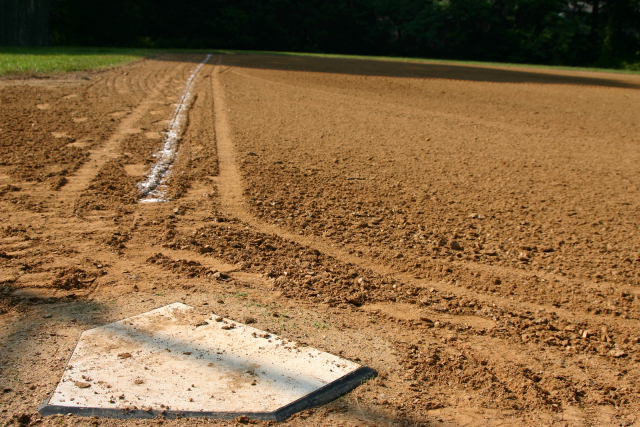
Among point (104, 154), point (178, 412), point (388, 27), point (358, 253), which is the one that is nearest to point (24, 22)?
point (104, 154)

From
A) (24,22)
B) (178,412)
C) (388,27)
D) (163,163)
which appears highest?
(388,27)

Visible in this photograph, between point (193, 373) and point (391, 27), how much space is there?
136 feet

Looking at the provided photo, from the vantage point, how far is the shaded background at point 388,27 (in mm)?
34000

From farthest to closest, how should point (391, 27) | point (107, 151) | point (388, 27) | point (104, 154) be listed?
point (391, 27)
point (388, 27)
point (107, 151)
point (104, 154)

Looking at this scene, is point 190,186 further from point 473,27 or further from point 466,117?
point 473,27

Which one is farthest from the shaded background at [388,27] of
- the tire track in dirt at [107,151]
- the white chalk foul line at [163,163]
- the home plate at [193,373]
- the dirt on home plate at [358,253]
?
the home plate at [193,373]

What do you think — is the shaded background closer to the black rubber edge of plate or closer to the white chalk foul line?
the white chalk foul line

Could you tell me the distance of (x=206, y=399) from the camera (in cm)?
235

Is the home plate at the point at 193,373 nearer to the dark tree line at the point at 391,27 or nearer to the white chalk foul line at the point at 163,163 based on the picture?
the white chalk foul line at the point at 163,163

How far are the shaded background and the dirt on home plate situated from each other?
1083 inches

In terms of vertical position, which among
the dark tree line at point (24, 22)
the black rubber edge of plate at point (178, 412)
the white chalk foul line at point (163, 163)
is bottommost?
the black rubber edge of plate at point (178, 412)

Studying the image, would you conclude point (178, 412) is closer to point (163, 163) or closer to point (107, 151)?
point (163, 163)

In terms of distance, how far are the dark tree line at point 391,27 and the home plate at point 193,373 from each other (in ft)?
110

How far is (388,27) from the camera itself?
40.2m
